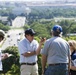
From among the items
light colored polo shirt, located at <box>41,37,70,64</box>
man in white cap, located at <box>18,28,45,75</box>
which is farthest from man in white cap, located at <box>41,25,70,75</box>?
man in white cap, located at <box>18,28,45,75</box>

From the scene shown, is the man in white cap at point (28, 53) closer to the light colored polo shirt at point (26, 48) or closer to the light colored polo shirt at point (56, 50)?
the light colored polo shirt at point (26, 48)

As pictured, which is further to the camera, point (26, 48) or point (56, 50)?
point (26, 48)

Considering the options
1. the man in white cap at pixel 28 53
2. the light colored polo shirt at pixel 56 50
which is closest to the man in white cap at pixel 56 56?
the light colored polo shirt at pixel 56 50

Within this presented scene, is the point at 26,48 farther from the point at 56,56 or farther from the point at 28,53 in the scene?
the point at 56,56

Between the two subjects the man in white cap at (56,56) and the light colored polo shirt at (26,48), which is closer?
the man in white cap at (56,56)

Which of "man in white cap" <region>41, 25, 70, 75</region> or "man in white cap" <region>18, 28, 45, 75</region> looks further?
"man in white cap" <region>18, 28, 45, 75</region>

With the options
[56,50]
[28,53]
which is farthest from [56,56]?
[28,53]

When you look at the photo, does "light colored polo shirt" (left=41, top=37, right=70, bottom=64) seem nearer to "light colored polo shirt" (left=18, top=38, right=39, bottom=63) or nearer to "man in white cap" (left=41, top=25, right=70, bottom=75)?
"man in white cap" (left=41, top=25, right=70, bottom=75)

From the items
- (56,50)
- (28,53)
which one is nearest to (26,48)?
(28,53)

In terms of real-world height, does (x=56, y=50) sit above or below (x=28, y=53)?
above

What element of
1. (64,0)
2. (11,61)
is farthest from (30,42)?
(64,0)

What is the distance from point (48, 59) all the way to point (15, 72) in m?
7.86

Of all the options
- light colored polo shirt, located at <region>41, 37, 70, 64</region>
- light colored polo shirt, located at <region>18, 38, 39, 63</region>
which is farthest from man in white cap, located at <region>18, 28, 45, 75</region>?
light colored polo shirt, located at <region>41, 37, 70, 64</region>

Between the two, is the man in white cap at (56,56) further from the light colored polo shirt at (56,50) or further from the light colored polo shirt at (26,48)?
the light colored polo shirt at (26,48)
